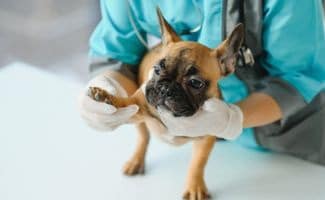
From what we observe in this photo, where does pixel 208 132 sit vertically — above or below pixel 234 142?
above

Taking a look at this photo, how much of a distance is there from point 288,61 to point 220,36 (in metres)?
0.09

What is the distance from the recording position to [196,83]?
639mm

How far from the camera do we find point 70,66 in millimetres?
1490

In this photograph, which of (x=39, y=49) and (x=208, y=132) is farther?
(x=39, y=49)

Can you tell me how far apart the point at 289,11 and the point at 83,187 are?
342mm

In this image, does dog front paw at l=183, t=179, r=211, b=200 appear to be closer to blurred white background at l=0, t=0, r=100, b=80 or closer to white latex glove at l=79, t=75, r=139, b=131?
white latex glove at l=79, t=75, r=139, b=131

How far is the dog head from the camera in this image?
0.63 metres

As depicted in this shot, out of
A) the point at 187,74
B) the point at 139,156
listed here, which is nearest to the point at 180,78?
the point at 187,74

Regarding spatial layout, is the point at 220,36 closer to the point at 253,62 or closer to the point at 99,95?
the point at 253,62

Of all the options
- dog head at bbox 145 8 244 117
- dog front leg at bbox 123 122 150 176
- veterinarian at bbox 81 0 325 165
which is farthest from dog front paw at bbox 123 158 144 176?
dog head at bbox 145 8 244 117

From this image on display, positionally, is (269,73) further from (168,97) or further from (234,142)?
(168,97)

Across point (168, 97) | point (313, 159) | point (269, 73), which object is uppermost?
point (168, 97)

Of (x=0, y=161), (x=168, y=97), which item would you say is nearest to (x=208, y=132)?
(x=168, y=97)

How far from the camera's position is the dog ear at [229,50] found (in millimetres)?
634
